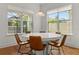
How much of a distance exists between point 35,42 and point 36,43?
33mm

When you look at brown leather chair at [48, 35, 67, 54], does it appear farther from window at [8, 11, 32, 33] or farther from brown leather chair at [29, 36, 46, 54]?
window at [8, 11, 32, 33]

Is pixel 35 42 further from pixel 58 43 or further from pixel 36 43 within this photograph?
pixel 58 43

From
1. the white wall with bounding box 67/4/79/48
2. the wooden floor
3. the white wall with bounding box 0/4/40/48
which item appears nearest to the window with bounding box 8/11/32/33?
the white wall with bounding box 0/4/40/48

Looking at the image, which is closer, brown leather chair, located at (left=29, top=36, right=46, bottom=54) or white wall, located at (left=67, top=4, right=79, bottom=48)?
white wall, located at (left=67, top=4, right=79, bottom=48)

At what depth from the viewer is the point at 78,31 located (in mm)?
2188

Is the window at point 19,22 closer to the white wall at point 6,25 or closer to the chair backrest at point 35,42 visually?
the white wall at point 6,25

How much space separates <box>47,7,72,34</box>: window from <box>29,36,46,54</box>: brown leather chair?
352mm

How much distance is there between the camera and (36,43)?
2898mm

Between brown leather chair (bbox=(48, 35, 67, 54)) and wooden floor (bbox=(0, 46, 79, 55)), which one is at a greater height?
brown leather chair (bbox=(48, 35, 67, 54))

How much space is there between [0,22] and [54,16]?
40.1 inches

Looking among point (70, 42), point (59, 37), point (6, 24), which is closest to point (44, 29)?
point (59, 37)

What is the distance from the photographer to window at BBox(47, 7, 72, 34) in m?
2.40

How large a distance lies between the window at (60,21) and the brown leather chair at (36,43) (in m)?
0.35
